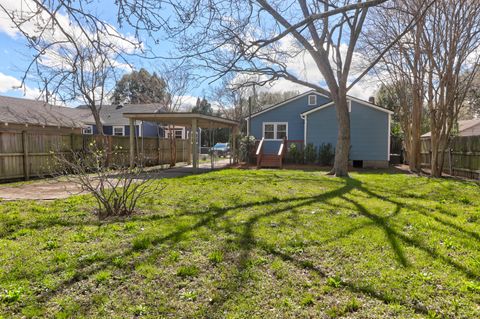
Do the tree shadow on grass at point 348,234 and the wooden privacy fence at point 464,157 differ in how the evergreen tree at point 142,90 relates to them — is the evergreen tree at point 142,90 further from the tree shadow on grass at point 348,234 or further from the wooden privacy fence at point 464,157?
the tree shadow on grass at point 348,234

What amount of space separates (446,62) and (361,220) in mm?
8562

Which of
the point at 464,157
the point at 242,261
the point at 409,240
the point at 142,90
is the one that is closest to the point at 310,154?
the point at 464,157

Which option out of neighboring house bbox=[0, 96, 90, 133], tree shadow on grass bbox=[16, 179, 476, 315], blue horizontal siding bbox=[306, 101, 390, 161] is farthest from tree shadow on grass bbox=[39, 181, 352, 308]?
neighboring house bbox=[0, 96, 90, 133]

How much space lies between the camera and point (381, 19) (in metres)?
13.4

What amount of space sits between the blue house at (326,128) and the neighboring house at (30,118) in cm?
1099

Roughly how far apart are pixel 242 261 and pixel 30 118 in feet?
58.8

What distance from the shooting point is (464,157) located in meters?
12.9

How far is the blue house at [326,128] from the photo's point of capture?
17469mm

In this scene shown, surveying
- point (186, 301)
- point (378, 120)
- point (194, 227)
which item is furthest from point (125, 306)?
point (378, 120)

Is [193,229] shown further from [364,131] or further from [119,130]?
[119,130]

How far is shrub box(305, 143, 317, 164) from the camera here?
701 inches

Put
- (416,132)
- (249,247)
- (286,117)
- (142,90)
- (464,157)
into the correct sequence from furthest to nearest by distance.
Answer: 1. (142,90)
2. (286,117)
3. (416,132)
4. (464,157)
5. (249,247)

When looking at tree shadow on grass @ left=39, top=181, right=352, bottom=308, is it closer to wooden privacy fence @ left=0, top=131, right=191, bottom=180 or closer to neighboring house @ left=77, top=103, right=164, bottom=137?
wooden privacy fence @ left=0, top=131, right=191, bottom=180

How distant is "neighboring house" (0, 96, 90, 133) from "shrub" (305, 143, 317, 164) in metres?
13.3
